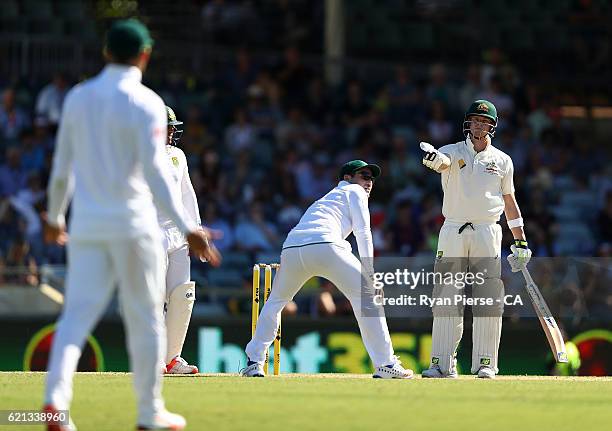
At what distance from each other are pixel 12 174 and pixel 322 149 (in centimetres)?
428

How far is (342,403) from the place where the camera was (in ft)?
29.8

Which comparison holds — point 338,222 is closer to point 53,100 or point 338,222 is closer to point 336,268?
point 336,268

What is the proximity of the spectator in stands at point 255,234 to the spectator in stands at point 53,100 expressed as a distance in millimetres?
3346

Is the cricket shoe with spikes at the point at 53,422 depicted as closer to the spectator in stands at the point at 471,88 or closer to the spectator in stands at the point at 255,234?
the spectator in stands at the point at 255,234

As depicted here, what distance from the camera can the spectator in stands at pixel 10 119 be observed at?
66.7ft

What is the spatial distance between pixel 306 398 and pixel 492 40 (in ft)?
50.1

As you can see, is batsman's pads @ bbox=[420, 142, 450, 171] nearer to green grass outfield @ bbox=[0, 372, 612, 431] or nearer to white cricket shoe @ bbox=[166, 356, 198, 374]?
green grass outfield @ bbox=[0, 372, 612, 431]

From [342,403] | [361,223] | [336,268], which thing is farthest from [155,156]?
[361,223]

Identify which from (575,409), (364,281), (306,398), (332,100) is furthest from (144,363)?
(332,100)

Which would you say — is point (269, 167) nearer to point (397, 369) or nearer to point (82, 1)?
point (82, 1)

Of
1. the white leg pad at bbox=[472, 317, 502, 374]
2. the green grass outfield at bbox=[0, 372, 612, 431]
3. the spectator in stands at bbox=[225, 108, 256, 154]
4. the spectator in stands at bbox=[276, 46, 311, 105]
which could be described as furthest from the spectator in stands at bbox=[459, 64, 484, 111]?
the green grass outfield at bbox=[0, 372, 612, 431]

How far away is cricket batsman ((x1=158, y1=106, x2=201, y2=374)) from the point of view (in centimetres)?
1148

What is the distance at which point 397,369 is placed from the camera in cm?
1127

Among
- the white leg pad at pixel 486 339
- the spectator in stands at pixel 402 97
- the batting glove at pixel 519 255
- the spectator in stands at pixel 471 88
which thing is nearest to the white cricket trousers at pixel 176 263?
the white leg pad at pixel 486 339
